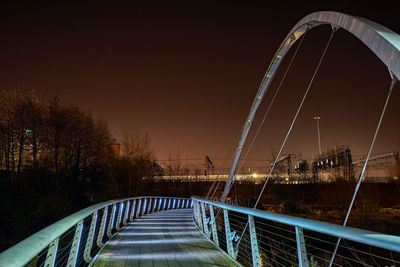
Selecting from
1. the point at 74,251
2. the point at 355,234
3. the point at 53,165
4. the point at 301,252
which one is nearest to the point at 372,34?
the point at 301,252

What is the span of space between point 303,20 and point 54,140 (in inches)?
1183

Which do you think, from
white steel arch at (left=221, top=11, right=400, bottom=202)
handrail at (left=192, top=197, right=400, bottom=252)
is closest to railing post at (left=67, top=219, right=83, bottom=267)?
handrail at (left=192, top=197, right=400, bottom=252)

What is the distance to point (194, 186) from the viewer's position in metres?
36.1

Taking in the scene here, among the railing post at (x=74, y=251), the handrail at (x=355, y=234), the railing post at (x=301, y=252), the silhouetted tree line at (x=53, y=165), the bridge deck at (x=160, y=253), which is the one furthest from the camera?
the silhouetted tree line at (x=53, y=165)

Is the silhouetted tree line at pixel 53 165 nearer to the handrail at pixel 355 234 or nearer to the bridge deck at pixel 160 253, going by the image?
the bridge deck at pixel 160 253

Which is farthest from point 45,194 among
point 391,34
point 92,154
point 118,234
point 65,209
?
point 391,34

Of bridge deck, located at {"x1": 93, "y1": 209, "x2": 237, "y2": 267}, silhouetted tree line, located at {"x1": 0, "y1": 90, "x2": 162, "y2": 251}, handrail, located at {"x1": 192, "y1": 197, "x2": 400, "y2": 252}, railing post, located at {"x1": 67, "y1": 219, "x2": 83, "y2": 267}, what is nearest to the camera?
handrail, located at {"x1": 192, "y1": 197, "x2": 400, "y2": 252}

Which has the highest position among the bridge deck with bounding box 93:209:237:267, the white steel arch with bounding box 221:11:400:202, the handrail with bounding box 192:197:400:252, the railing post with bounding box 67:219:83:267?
the white steel arch with bounding box 221:11:400:202

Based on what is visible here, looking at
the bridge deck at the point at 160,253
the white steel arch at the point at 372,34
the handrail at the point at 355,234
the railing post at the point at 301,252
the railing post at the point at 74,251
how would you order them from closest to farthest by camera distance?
the handrail at the point at 355,234 < the railing post at the point at 301,252 < the railing post at the point at 74,251 < the white steel arch at the point at 372,34 < the bridge deck at the point at 160,253

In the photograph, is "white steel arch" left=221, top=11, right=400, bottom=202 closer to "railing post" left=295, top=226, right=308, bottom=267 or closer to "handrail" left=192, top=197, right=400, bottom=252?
"railing post" left=295, top=226, right=308, bottom=267

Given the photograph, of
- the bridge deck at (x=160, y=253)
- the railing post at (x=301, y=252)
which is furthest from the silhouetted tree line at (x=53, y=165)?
the railing post at (x=301, y=252)

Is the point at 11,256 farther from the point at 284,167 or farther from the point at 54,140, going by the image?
the point at 284,167

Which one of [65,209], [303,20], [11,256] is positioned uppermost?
[303,20]

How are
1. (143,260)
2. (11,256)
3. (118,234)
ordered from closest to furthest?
(11,256), (143,260), (118,234)
